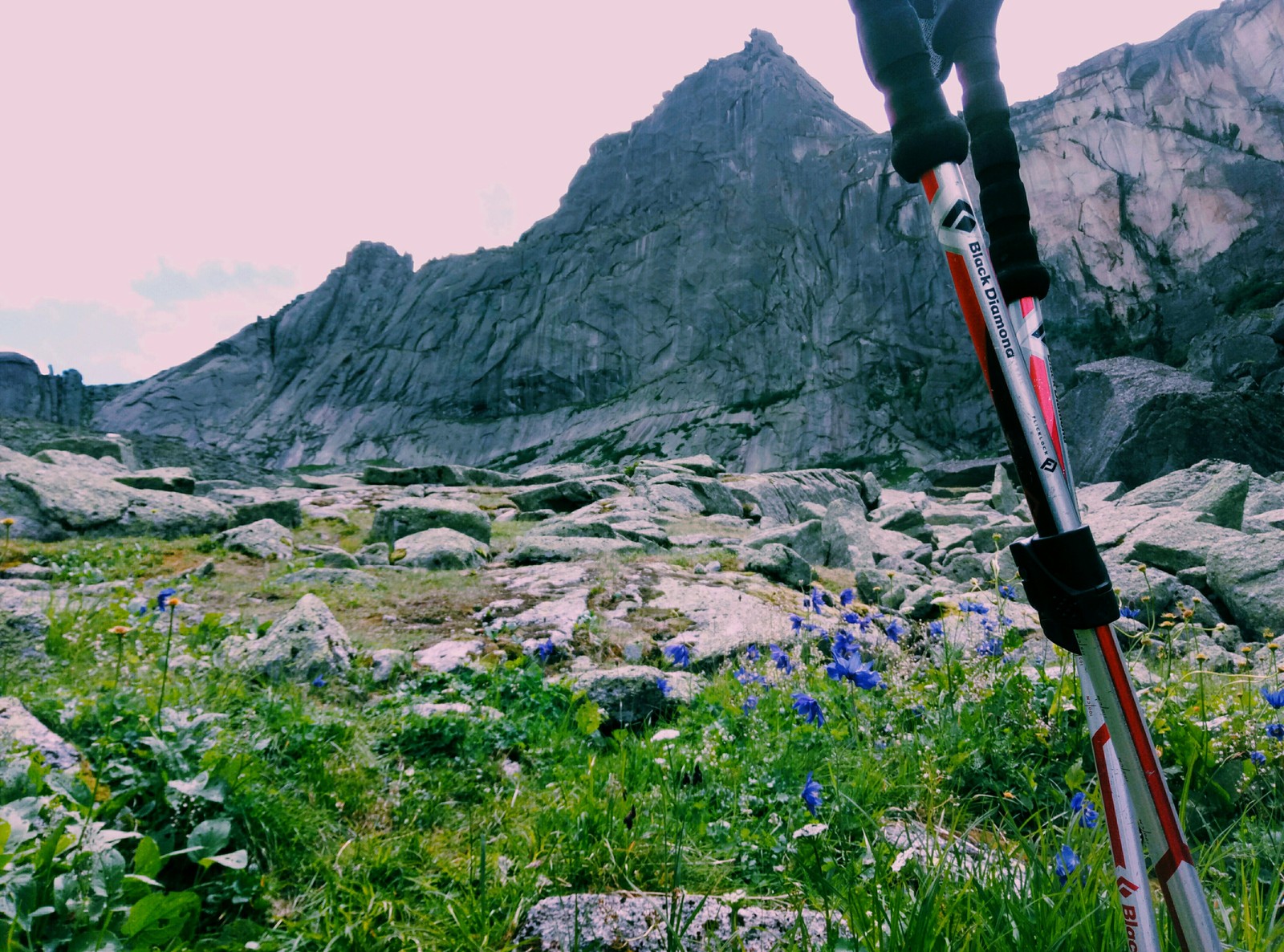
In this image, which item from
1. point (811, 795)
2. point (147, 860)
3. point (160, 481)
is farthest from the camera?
point (160, 481)

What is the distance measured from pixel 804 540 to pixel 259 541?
936 centimetres

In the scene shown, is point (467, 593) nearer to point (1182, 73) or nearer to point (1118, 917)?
point (1118, 917)

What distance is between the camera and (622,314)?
88.1m

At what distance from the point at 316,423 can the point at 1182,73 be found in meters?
112

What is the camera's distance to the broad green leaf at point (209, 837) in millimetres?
2084

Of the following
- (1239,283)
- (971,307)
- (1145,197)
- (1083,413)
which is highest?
(1145,197)

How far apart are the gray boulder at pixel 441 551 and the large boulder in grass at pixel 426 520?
50.5 inches

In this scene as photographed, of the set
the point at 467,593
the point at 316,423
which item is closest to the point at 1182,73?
the point at 467,593

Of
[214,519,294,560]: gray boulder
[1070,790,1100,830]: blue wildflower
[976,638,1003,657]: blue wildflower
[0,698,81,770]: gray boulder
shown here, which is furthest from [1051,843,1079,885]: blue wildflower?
[214,519,294,560]: gray boulder

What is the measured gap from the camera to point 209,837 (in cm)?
210

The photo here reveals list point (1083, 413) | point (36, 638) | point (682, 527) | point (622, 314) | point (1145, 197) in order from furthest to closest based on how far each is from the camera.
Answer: point (622, 314), point (1145, 197), point (1083, 413), point (682, 527), point (36, 638)

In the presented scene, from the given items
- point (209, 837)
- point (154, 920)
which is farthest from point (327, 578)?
point (154, 920)

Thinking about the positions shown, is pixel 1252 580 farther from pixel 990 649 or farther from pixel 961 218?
pixel 961 218

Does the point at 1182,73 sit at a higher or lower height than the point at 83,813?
higher
